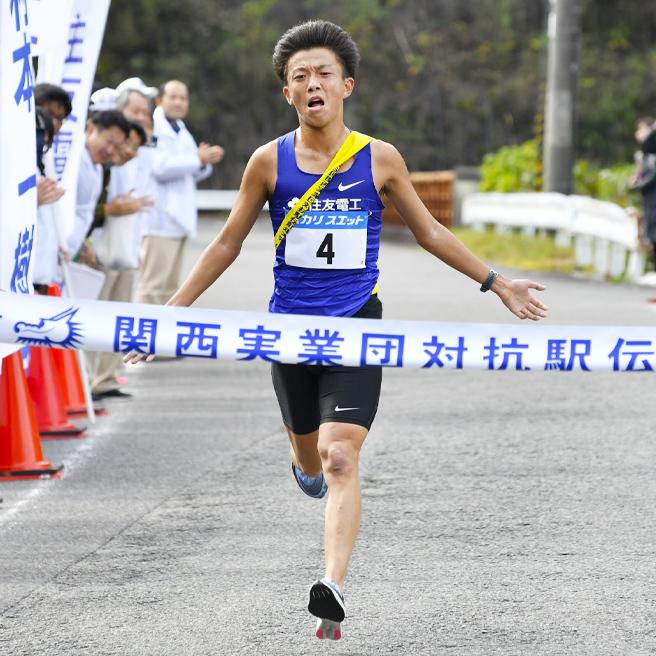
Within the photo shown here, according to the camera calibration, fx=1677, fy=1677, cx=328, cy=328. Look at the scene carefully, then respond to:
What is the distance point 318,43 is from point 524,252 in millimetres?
19496

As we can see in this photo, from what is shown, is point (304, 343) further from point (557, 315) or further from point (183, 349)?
point (557, 315)

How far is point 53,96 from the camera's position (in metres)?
9.51

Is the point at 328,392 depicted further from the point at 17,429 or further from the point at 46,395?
the point at 46,395

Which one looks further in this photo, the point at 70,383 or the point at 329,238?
the point at 70,383

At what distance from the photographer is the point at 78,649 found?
5309 mm

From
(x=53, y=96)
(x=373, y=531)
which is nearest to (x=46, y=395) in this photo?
(x=53, y=96)

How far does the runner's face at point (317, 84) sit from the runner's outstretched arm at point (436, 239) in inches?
8.6

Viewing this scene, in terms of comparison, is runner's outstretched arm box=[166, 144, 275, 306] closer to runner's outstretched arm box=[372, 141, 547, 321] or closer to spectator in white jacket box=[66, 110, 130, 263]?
runner's outstretched arm box=[372, 141, 547, 321]

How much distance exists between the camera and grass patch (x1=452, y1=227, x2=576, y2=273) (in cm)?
2308

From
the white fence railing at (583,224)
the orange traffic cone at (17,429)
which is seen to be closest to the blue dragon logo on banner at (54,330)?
the orange traffic cone at (17,429)

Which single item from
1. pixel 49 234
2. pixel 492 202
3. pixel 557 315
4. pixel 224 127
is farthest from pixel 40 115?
pixel 224 127

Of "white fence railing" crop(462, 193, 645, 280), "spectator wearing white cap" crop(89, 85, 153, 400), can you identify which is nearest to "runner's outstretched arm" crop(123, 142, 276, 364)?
"spectator wearing white cap" crop(89, 85, 153, 400)

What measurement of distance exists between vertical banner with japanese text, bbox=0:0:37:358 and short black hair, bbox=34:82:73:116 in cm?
174

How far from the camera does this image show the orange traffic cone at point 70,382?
1029 cm
